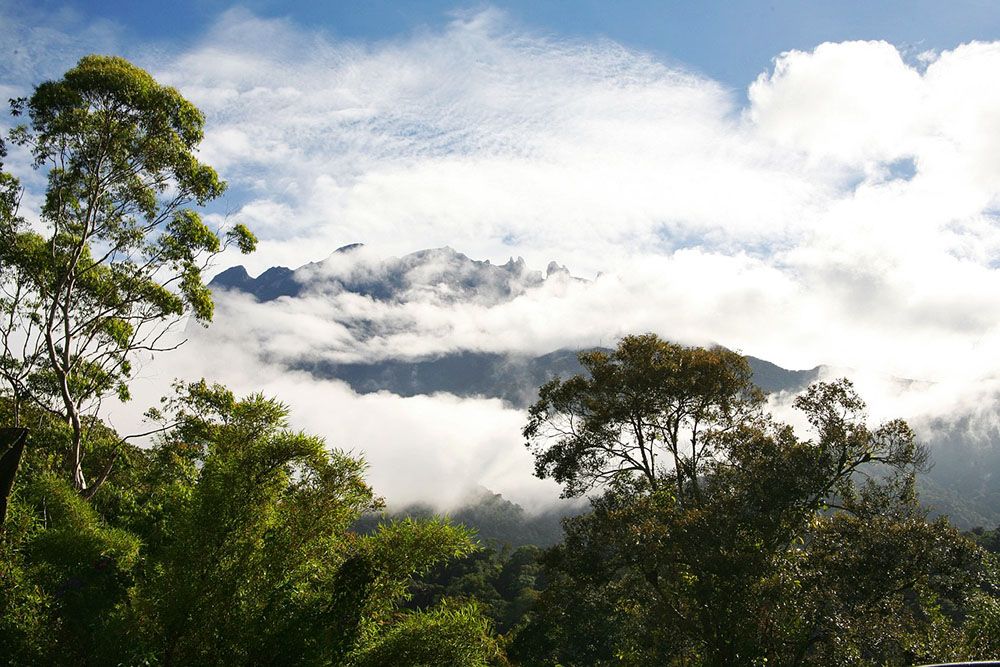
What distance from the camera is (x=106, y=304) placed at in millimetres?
12188

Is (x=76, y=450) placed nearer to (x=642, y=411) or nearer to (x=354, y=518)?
(x=354, y=518)

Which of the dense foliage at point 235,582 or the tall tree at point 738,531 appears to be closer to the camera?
the dense foliage at point 235,582

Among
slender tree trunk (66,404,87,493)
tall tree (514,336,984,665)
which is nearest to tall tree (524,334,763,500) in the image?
tall tree (514,336,984,665)

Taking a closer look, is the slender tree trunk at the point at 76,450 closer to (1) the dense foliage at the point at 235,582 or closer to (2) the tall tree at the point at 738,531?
(1) the dense foliage at the point at 235,582

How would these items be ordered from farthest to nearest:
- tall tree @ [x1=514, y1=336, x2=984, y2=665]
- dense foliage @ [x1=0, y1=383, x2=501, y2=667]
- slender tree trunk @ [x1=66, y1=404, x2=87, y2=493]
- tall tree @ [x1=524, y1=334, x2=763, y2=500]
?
tall tree @ [x1=524, y1=334, x2=763, y2=500] → slender tree trunk @ [x1=66, y1=404, x2=87, y2=493] → tall tree @ [x1=514, y1=336, x2=984, y2=665] → dense foliage @ [x1=0, y1=383, x2=501, y2=667]

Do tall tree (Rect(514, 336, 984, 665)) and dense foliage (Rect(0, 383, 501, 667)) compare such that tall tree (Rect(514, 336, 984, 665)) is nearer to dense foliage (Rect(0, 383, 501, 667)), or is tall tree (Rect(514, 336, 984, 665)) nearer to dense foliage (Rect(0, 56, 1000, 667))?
dense foliage (Rect(0, 56, 1000, 667))

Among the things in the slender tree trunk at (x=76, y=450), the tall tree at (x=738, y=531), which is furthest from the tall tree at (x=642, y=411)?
the slender tree trunk at (x=76, y=450)

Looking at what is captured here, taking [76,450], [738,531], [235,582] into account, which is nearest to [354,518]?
[235,582]

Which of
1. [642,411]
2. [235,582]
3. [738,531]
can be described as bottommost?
[738,531]

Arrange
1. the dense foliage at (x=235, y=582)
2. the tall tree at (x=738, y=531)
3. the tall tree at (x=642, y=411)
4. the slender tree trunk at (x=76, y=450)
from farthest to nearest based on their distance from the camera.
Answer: the tall tree at (x=642, y=411) < the slender tree trunk at (x=76, y=450) < the tall tree at (x=738, y=531) < the dense foliage at (x=235, y=582)

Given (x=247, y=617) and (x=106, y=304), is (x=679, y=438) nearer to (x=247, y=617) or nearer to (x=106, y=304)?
(x=247, y=617)

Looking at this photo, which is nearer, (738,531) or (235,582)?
(235,582)

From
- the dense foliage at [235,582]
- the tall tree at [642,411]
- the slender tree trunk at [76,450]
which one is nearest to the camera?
the dense foliage at [235,582]

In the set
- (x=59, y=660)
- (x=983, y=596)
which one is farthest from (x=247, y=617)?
(x=983, y=596)
